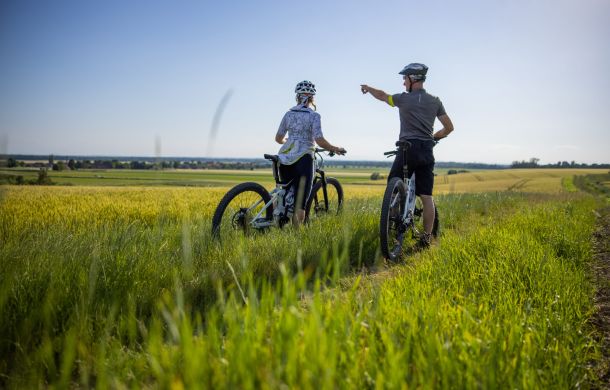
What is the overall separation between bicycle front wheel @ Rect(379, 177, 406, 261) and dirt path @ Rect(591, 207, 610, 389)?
2.04 metres

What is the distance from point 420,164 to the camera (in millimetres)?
5258

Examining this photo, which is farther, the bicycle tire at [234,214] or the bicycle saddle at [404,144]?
the bicycle saddle at [404,144]

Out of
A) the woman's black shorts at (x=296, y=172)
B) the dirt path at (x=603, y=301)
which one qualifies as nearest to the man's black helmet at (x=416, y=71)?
the woman's black shorts at (x=296, y=172)

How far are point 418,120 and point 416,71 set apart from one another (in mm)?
679

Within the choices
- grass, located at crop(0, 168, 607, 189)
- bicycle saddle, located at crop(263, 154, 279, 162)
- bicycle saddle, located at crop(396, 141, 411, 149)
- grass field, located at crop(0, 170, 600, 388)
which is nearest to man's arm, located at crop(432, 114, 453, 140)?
bicycle saddle, located at crop(396, 141, 411, 149)

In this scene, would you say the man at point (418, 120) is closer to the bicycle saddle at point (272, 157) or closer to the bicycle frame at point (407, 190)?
the bicycle frame at point (407, 190)

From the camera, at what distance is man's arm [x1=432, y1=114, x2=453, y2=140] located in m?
5.35

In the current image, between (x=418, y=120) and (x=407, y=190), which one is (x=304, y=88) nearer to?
(x=418, y=120)

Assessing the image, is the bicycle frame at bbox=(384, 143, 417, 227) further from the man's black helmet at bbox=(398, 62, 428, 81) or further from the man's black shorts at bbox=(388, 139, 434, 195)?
the man's black helmet at bbox=(398, 62, 428, 81)

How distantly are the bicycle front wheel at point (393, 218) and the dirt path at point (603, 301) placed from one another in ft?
6.69

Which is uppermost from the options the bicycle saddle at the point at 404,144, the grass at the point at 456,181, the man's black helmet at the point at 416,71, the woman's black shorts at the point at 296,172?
the man's black helmet at the point at 416,71

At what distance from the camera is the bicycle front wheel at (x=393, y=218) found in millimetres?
4503

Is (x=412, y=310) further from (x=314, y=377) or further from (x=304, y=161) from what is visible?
(x=304, y=161)

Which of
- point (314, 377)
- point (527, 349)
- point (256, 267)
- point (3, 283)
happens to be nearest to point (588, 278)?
point (527, 349)
